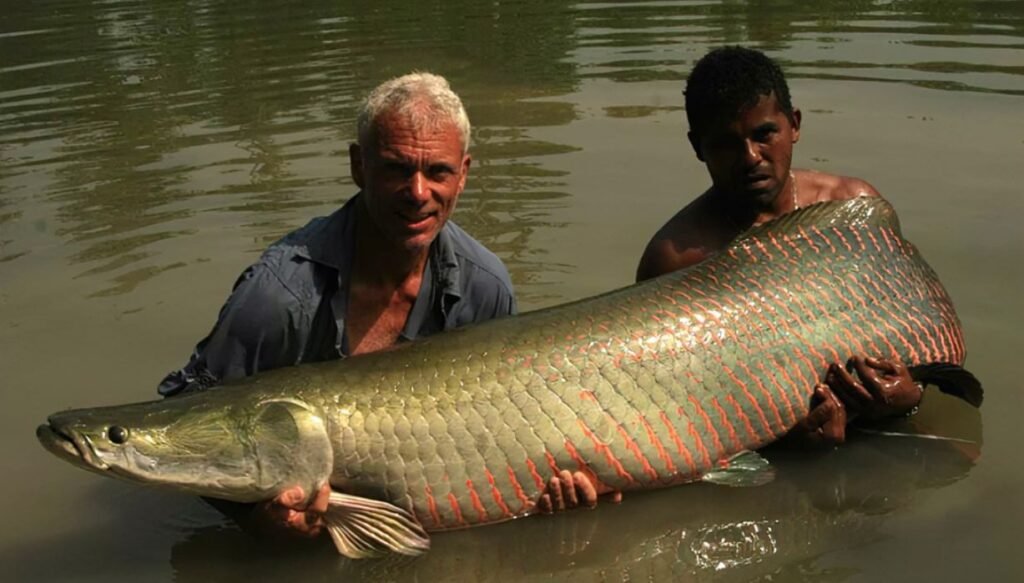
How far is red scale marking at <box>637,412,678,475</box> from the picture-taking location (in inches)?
137

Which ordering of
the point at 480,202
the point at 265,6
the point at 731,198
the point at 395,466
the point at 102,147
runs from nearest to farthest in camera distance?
1. the point at 395,466
2. the point at 731,198
3. the point at 480,202
4. the point at 102,147
5. the point at 265,6

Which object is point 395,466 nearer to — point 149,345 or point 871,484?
point 871,484

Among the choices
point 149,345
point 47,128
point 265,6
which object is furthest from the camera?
point 265,6

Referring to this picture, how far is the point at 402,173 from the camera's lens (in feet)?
11.2

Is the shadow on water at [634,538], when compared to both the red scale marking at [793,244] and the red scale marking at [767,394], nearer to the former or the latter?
the red scale marking at [767,394]

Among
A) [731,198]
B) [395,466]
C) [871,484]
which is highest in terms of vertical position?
[731,198]

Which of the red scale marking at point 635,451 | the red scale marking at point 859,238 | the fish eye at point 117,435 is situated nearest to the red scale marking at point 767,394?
the red scale marking at point 635,451

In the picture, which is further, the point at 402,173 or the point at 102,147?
the point at 102,147

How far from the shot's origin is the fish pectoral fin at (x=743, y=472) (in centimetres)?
362

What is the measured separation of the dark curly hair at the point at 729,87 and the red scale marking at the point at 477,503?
1471 millimetres

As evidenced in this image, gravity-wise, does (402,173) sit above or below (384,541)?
above

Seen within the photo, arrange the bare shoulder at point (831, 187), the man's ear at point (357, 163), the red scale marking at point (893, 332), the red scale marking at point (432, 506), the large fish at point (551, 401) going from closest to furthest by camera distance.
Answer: the large fish at point (551, 401) → the red scale marking at point (432, 506) → the man's ear at point (357, 163) → the red scale marking at point (893, 332) → the bare shoulder at point (831, 187)

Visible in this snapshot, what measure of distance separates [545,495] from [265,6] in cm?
1047

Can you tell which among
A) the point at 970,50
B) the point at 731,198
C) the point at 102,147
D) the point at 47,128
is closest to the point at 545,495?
the point at 731,198
